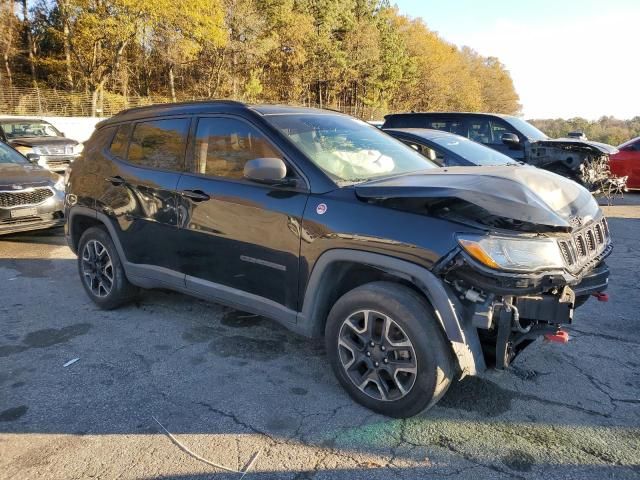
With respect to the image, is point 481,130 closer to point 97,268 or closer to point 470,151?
point 470,151

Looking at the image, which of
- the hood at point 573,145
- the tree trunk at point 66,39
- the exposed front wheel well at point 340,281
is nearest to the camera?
the exposed front wheel well at point 340,281

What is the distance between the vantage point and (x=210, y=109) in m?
3.86

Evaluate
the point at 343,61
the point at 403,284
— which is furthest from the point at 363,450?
the point at 343,61

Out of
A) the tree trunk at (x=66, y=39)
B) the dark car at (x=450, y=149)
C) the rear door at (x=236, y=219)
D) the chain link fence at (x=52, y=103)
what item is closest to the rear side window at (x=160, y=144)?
the rear door at (x=236, y=219)

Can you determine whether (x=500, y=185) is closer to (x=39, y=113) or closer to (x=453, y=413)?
(x=453, y=413)

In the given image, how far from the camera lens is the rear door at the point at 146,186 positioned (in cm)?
398

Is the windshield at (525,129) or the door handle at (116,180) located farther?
the windshield at (525,129)

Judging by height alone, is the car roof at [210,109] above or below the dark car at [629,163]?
above

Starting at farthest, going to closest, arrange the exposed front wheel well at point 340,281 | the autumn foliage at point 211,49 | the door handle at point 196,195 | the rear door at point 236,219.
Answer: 1. the autumn foliage at point 211,49
2. the door handle at point 196,195
3. the rear door at point 236,219
4. the exposed front wheel well at point 340,281

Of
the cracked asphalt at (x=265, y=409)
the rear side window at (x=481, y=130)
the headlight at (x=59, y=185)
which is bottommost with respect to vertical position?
the cracked asphalt at (x=265, y=409)

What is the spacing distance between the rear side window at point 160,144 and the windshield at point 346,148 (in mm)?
882

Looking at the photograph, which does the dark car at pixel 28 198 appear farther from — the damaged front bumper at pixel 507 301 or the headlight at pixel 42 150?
the damaged front bumper at pixel 507 301

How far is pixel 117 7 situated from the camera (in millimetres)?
28938

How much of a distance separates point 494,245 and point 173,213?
2.47 meters
